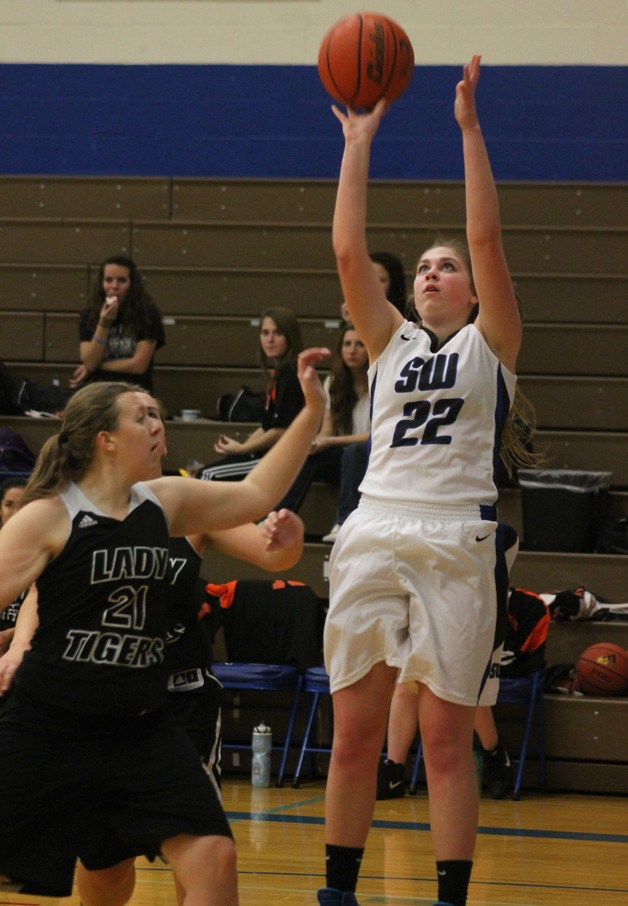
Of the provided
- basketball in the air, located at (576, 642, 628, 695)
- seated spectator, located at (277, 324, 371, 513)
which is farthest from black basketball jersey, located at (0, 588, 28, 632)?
basketball in the air, located at (576, 642, 628, 695)

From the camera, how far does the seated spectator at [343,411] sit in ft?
25.0

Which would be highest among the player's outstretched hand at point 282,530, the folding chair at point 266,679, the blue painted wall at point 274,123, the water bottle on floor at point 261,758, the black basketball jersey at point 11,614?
the blue painted wall at point 274,123

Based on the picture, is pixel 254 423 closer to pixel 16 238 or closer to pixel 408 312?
pixel 16 238

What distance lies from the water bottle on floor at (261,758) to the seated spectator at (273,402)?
1609 millimetres

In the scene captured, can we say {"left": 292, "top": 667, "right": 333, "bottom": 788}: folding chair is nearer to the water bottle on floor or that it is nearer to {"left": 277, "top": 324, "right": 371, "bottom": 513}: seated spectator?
the water bottle on floor

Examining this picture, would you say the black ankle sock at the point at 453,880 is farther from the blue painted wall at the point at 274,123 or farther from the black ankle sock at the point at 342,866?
the blue painted wall at the point at 274,123

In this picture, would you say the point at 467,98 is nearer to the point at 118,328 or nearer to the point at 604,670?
the point at 604,670

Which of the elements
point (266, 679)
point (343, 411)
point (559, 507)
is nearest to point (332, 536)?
point (266, 679)

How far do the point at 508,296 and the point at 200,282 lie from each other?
243 inches

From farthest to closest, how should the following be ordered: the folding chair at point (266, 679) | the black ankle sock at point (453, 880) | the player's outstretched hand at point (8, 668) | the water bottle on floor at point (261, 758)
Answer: the folding chair at point (266, 679) < the water bottle on floor at point (261, 758) < the black ankle sock at point (453, 880) < the player's outstretched hand at point (8, 668)

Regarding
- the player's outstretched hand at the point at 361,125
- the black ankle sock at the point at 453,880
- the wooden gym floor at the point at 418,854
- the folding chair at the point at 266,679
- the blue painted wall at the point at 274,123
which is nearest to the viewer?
the black ankle sock at the point at 453,880

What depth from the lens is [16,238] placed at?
9.82 m

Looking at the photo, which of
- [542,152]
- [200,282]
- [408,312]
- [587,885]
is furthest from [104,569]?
[542,152]

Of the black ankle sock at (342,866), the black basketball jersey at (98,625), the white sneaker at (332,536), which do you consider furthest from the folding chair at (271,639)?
the black basketball jersey at (98,625)
